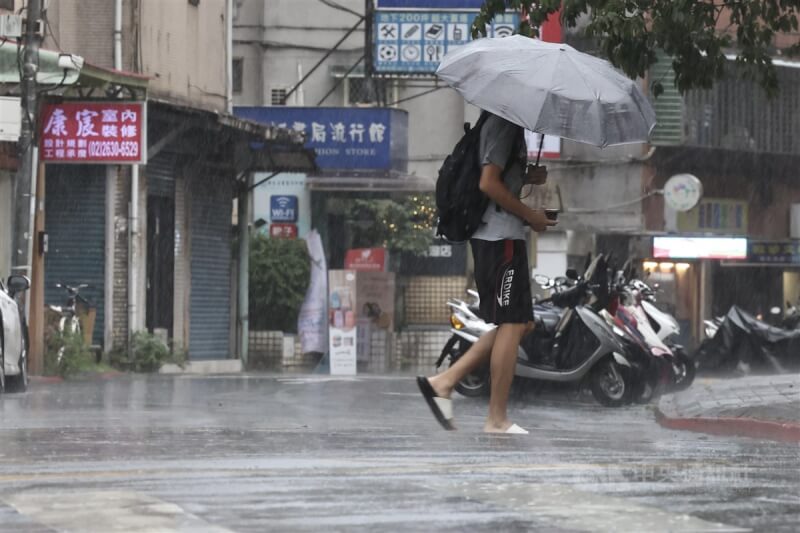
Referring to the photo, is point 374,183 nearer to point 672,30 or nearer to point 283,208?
point 283,208

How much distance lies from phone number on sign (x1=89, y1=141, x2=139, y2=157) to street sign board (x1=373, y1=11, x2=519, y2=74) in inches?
456

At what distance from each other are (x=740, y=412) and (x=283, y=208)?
2519cm

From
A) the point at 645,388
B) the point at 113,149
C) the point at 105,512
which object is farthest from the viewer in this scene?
the point at 113,149

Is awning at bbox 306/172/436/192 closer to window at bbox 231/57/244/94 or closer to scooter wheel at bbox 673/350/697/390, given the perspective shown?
window at bbox 231/57/244/94

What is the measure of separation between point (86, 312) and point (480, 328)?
9635 mm

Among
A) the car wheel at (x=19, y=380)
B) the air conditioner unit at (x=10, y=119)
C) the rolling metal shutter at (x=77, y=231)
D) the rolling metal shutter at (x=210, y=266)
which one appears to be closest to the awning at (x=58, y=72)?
the air conditioner unit at (x=10, y=119)

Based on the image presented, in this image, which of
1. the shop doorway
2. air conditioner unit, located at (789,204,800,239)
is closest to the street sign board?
the shop doorway

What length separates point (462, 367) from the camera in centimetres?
902

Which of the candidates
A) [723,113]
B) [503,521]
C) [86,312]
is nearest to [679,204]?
[723,113]

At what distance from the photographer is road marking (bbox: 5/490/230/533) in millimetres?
5551

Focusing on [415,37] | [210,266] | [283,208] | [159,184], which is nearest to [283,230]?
[283,208]

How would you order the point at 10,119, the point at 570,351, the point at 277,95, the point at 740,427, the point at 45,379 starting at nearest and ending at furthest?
the point at 740,427 < the point at 570,351 < the point at 45,379 < the point at 10,119 < the point at 277,95

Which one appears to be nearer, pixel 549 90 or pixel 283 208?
pixel 549 90

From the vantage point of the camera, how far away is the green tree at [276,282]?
34688mm
